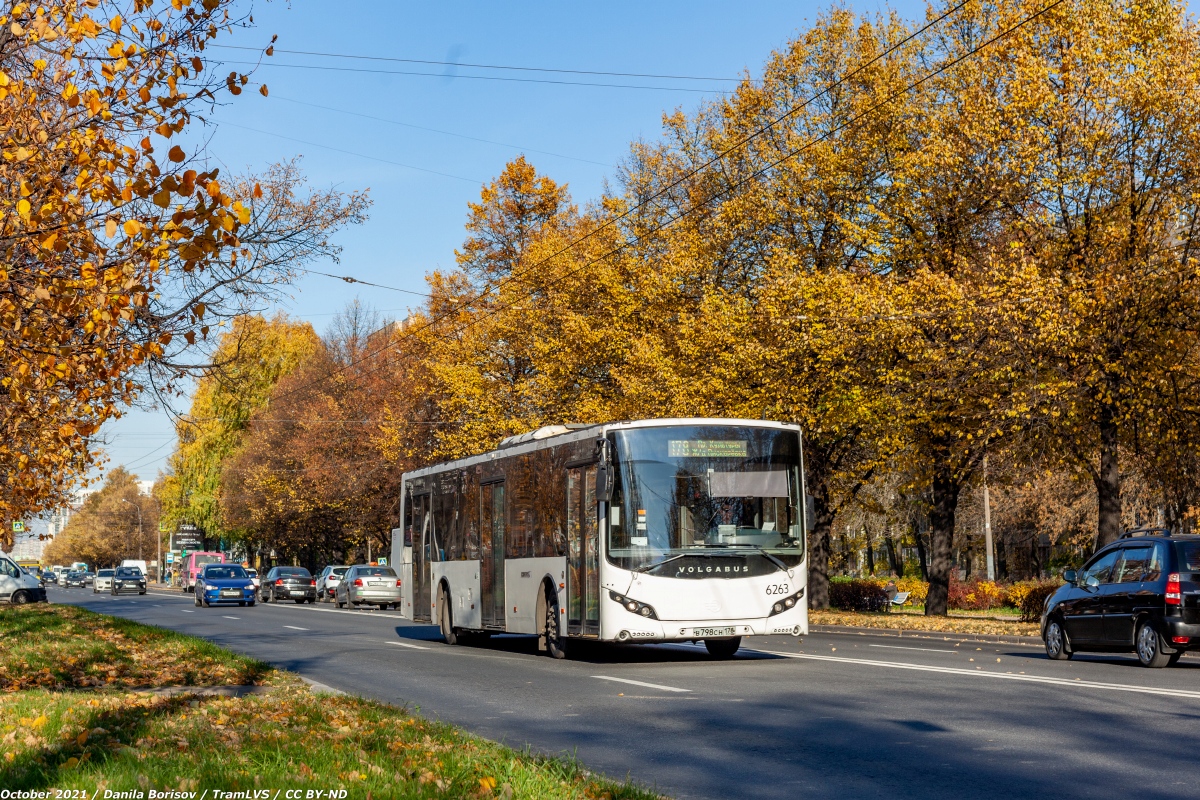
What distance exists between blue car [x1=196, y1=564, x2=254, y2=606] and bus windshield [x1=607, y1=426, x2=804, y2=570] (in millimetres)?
34325

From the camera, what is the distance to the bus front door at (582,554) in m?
18.1

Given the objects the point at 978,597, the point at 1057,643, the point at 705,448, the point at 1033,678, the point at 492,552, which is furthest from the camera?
the point at 978,597

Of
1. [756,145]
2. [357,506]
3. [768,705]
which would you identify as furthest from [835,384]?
[357,506]

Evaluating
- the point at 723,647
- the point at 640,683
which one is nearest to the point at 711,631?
the point at 723,647

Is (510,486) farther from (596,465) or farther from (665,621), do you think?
(665,621)

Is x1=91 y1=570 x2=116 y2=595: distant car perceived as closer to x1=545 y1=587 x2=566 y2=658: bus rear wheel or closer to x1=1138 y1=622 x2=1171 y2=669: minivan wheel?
x1=545 y1=587 x2=566 y2=658: bus rear wheel

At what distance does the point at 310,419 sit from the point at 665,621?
169 ft

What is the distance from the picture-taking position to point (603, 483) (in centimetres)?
1766

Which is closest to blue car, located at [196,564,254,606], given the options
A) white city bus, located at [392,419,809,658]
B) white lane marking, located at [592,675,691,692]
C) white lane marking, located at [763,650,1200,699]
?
white city bus, located at [392,419,809,658]

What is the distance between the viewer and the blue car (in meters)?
49.1

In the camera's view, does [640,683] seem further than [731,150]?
No

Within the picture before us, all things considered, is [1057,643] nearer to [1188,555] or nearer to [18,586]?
[1188,555]

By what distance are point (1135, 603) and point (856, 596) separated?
77.5 feet

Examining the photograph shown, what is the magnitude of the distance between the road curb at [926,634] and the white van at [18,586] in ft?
78.2
